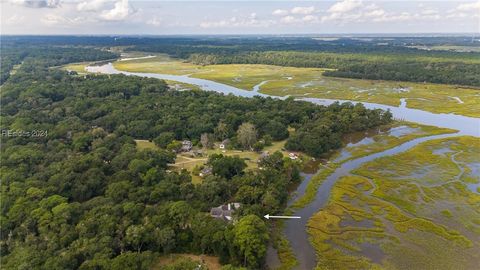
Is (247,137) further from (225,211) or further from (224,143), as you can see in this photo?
(225,211)

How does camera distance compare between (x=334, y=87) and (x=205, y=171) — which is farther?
(x=334, y=87)

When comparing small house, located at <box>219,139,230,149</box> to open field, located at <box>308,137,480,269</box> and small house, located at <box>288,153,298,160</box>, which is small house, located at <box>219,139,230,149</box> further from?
open field, located at <box>308,137,480,269</box>

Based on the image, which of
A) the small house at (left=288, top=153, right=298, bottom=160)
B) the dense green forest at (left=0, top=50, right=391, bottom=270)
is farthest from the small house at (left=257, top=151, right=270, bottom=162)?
the small house at (left=288, top=153, right=298, bottom=160)

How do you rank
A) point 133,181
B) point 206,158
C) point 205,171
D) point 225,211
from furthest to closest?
point 206,158 < point 205,171 < point 133,181 < point 225,211

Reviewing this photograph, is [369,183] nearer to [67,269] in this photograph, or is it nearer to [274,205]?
[274,205]

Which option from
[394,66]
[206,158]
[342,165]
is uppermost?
[394,66]

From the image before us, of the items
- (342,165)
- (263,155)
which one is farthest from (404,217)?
(263,155)

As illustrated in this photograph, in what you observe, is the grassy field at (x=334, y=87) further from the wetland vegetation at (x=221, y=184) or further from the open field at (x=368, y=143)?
the open field at (x=368, y=143)
